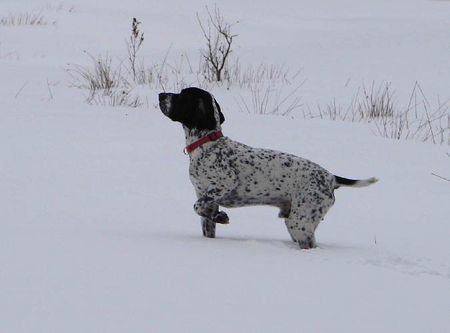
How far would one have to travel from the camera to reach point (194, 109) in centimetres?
361

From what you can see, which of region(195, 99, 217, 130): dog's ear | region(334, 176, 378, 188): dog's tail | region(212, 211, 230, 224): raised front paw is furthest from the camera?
region(334, 176, 378, 188): dog's tail

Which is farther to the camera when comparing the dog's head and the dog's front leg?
the dog's head

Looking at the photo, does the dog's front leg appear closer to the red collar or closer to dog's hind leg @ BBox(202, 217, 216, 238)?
dog's hind leg @ BBox(202, 217, 216, 238)

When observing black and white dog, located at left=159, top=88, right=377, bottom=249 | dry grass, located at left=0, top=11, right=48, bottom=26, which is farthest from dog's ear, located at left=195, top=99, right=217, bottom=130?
dry grass, located at left=0, top=11, right=48, bottom=26

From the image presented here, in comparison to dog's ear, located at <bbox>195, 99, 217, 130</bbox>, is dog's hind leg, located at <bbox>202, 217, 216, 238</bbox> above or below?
below

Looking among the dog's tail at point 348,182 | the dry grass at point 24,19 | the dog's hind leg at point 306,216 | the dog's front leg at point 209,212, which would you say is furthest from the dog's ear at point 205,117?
the dry grass at point 24,19

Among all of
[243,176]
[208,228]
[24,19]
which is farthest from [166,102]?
[24,19]

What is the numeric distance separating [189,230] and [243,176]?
1.67 feet

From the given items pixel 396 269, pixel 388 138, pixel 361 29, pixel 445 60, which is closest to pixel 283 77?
pixel 445 60

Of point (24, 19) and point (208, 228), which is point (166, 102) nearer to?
point (208, 228)

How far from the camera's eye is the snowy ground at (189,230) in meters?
2.33

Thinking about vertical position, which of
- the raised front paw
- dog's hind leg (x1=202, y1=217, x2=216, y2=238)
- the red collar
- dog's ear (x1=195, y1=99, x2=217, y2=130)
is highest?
dog's ear (x1=195, y1=99, x2=217, y2=130)

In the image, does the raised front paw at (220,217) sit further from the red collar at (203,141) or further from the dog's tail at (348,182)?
the dog's tail at (348,182)

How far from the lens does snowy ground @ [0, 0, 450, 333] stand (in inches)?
91.7
